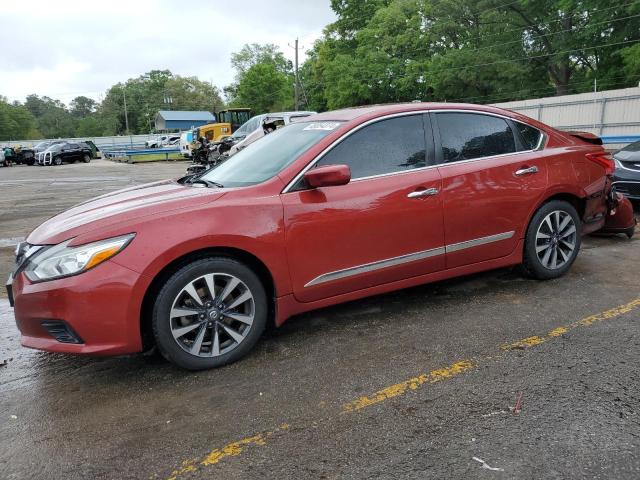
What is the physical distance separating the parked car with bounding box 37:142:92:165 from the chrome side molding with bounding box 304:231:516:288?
1365 inches

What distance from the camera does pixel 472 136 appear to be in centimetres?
434

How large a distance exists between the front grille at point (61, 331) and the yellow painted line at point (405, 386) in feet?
3.59

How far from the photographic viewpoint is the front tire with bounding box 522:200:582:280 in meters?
4.54

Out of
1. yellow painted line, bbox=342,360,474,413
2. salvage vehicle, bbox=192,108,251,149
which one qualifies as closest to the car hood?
yellow painted line, bbox=342,360,474,413

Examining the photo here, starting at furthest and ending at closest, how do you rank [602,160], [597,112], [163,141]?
[163,141] < [597,112] < [602,160]

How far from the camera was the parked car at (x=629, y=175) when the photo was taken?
7598 millimetres

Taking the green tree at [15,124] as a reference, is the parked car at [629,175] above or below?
below

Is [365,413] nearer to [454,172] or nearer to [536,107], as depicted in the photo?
[454,172]

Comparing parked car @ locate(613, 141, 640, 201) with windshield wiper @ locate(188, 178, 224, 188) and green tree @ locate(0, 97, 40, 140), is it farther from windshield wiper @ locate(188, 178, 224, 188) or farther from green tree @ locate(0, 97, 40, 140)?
green tree @ locate(0, 97, 40, 140)

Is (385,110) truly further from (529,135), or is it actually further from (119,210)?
(119,210)

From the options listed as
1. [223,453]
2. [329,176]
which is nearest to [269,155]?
[329,176]

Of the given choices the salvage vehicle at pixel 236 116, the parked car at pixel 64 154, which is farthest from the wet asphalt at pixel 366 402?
the parked car at pixel 64 154

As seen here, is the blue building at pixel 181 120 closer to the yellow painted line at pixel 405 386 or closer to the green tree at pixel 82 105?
the green tree at pixel 82 105

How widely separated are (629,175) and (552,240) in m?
4.06
